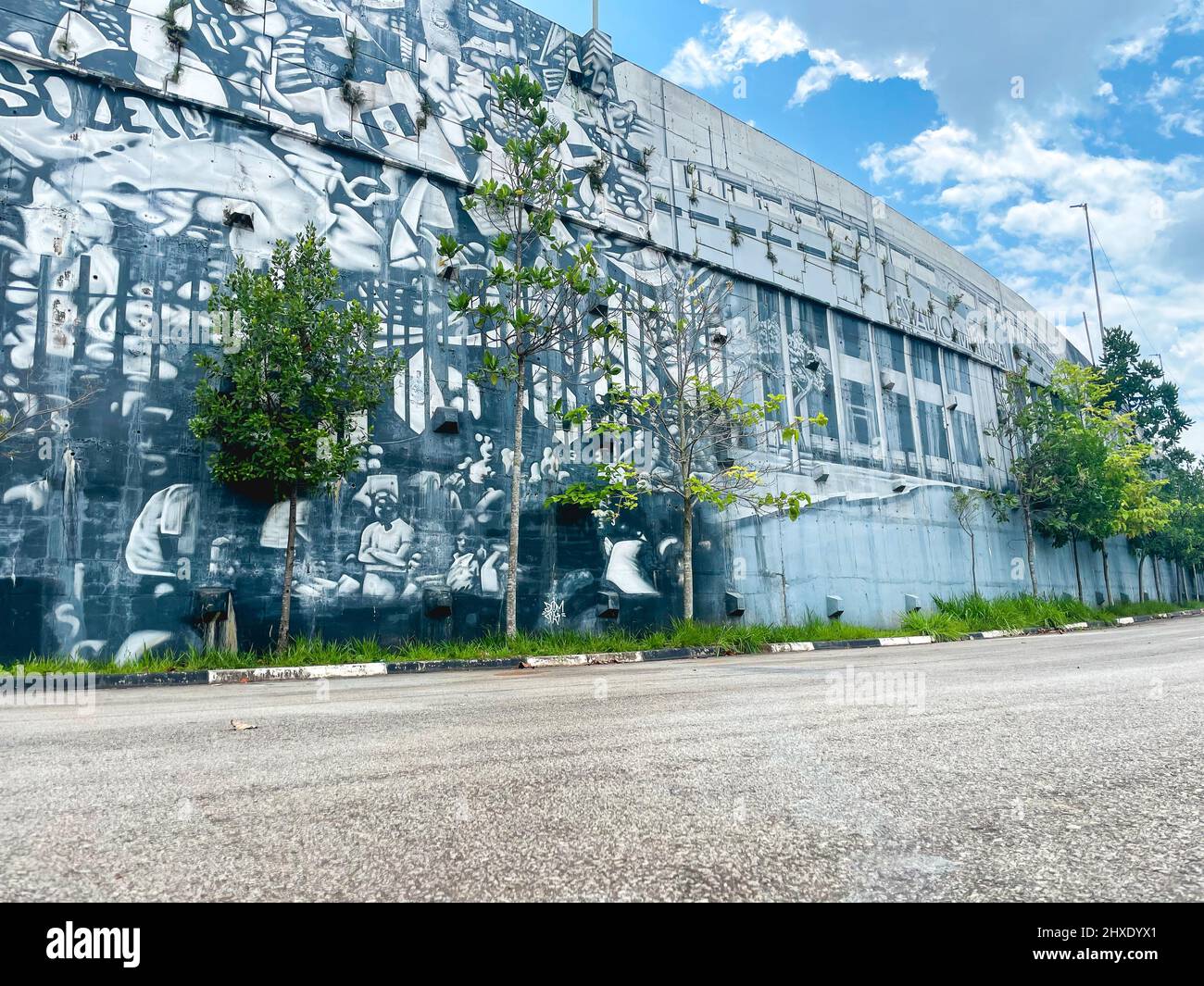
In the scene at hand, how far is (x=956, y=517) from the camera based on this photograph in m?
23.0

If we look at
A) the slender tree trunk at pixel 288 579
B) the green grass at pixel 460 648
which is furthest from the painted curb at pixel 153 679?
the slender tree trunk at pixel 288 579

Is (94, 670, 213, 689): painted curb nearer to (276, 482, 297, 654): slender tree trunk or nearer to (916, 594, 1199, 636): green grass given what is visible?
(276, 482, 297, 654): slender tree trunk

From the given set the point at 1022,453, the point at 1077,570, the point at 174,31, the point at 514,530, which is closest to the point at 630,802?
the point at 514,530

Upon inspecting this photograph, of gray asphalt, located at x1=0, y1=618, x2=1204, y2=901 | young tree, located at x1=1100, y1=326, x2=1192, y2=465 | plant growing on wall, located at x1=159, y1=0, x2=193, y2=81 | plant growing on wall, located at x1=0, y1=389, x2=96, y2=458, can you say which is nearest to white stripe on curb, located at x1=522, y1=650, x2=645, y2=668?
gray asphalt, located at x1=0, y1=618, x2=1204, y2=901

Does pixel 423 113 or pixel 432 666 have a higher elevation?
pixel 423 113

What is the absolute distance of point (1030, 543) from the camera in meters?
24.2

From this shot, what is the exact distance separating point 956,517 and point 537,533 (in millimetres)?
14779

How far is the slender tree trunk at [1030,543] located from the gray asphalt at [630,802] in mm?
20998

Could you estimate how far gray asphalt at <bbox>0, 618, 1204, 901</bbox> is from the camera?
1.85 metres

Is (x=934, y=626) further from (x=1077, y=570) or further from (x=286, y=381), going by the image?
(x=286, y=381)

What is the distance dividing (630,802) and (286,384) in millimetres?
9756

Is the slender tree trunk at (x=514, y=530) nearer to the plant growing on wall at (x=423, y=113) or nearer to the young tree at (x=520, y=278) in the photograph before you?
the young tree at (x=520, y=278)
